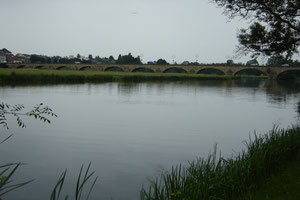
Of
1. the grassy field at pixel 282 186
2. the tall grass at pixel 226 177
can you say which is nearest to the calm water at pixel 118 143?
the tall grass at pixel 226 177

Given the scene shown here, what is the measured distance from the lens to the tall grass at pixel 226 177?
577cm

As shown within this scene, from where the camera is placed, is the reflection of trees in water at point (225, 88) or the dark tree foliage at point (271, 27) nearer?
the dark tree foliage at point (271, 27)

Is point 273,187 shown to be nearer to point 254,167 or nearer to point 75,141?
point 254,167

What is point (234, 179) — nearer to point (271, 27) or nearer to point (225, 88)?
point (271, 27)

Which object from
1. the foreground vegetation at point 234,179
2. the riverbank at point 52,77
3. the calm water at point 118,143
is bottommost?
the calm water at point 118,143

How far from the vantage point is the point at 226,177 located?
671 centimetres

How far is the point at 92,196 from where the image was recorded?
809 cm

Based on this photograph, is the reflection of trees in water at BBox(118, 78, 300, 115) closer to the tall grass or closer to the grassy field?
the tall grass

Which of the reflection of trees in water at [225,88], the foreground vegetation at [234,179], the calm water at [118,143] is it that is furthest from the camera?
the reflection of trees in water at [225,88]

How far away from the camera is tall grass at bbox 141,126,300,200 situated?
18.9 feet

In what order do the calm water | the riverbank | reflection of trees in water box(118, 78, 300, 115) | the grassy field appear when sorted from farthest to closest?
the riverbank
reflection of trees in water box(118, 78, 300, 115)
the calm water
the grassy field

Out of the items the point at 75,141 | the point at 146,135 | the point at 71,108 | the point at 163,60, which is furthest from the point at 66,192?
the point at 163,60

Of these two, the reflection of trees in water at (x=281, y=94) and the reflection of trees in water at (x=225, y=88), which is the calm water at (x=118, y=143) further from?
the reflection of trees in water at (x=281, y=94)

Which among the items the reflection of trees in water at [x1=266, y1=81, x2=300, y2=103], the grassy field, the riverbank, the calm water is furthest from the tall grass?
the riverbank
